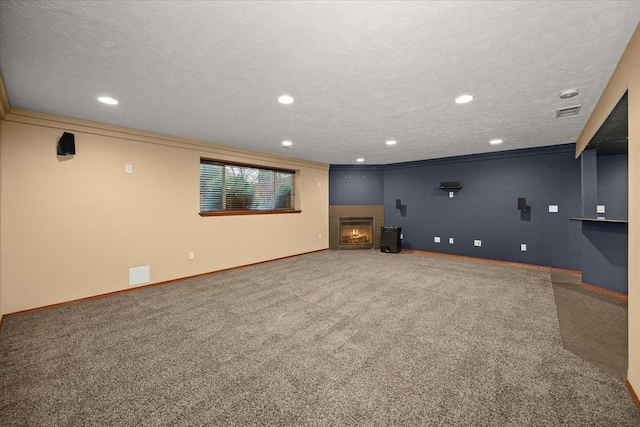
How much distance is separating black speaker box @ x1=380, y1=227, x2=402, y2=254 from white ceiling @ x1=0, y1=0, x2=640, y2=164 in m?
3.79

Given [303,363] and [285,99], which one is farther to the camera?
[285,99]

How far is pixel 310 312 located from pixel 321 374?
1.15m

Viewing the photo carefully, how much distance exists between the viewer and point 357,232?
7949 mm

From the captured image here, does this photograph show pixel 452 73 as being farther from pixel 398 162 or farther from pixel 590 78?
pixel 398 162

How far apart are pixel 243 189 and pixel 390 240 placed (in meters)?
3.99

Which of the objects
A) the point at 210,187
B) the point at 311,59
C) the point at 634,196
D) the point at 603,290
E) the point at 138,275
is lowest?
the point at 603,290

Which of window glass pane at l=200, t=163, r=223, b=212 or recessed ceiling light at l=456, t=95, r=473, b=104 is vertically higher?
recessed ceiling light at l=456, t=95, r=473, b=104

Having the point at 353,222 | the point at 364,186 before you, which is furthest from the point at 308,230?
the point at 364,186

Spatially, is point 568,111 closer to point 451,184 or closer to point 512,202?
point 512,202

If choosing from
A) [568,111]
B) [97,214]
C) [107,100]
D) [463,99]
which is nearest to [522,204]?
[568,111]

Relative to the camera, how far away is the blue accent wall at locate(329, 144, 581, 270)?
5312 millimetres

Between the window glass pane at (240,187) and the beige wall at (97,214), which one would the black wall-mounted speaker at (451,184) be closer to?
the window glass pane at (240,187)

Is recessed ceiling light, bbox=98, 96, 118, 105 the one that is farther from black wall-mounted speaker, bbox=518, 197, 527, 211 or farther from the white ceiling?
black wall-mounted speaker, bbox=518, 197, 527, 211

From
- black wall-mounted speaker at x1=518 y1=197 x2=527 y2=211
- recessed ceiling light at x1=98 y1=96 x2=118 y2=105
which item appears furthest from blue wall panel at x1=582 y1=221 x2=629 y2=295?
recessed ceiling light at x1=98 y1=96 x2=118 y2=105
